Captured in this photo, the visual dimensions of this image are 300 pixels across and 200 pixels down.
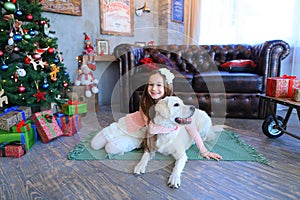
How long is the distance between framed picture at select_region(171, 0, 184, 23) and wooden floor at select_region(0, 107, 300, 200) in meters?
2.75

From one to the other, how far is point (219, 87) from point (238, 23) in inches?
55.9

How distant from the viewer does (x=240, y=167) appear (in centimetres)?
120

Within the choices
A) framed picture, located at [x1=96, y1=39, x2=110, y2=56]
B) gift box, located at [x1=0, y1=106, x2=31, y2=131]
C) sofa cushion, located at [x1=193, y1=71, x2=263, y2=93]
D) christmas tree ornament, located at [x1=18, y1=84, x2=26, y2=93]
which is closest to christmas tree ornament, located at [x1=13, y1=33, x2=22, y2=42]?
christmas tree ornament, located at [x1=18, y1=84, x2=26, y2=93]

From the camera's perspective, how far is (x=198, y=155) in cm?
135

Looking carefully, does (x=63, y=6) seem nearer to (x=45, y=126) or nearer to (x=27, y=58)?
(x=27, y=58)

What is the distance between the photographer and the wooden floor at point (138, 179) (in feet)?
3.14

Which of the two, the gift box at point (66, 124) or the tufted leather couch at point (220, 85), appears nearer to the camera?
the gift box at point (66, 124)

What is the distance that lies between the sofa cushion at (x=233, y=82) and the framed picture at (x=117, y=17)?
156cm

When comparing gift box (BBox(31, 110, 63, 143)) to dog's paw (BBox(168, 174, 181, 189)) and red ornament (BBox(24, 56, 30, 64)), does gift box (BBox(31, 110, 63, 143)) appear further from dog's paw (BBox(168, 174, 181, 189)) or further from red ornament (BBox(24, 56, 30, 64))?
dog's paw (BBox(168, 174, 181, 189))

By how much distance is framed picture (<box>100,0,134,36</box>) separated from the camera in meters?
2.84

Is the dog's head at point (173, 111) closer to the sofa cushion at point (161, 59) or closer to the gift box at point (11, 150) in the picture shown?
the gift box at point (11, 150)

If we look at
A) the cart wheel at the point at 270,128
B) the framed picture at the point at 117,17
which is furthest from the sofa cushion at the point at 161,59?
the cart wheel at the point at 270,128

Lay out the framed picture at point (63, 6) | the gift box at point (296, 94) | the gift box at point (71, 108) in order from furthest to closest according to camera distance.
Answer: the framed picture at point (63, 6)
the gift box at point (71, 108)
the gift box at point (296, 94)

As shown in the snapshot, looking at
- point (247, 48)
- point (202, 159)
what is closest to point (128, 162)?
point (202, 159)
